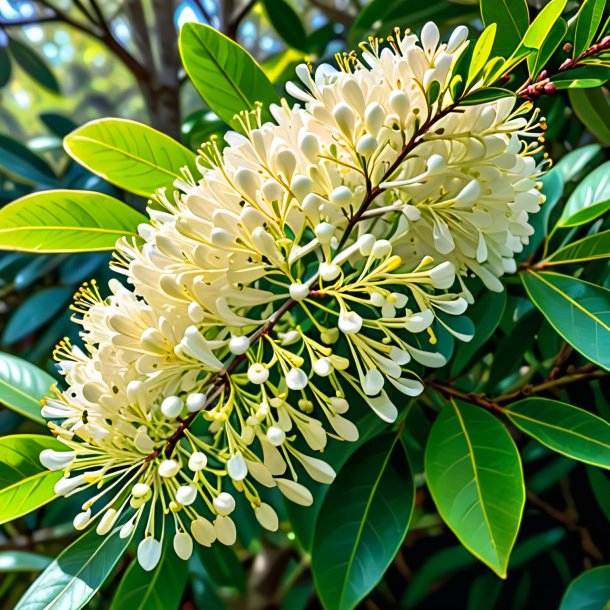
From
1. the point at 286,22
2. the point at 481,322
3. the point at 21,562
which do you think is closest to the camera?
the point at 481,322

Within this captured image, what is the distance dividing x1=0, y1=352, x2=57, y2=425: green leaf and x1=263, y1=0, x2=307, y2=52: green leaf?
0.77 meters

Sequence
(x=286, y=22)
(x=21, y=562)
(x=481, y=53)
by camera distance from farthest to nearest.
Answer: (x=286, y=22)
(x=21, y=562)
(x=481, y=53)

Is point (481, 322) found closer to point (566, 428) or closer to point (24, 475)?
point (566, 428)

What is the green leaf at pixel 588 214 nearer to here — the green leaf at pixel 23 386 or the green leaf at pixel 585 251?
the green leaf at pixel 585 251

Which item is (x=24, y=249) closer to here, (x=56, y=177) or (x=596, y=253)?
(x=596, y=253)

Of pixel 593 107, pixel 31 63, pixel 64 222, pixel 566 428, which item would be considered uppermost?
pixel 31 63

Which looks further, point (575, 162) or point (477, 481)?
point (575, 162)

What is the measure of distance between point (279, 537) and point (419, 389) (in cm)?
94

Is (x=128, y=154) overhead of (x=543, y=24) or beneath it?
overhead

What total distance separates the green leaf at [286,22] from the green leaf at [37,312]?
61cm

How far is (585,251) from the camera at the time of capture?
0.67 meters

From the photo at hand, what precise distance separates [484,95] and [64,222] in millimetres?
420

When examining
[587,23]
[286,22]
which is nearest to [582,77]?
[587,23]

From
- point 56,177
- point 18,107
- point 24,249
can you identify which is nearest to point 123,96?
point 18,107
